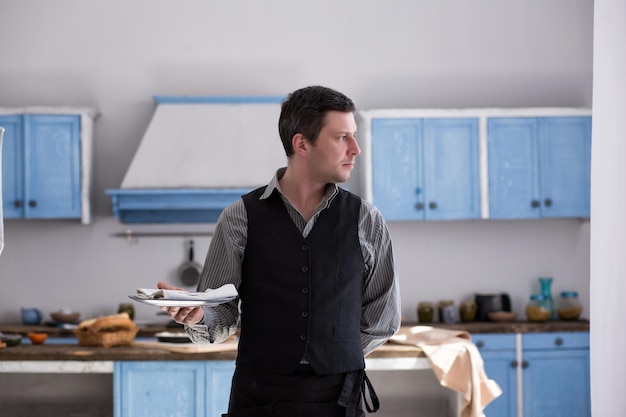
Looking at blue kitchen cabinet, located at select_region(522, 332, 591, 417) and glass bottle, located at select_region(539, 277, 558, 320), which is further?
glass bottle, located at select_region(539, 277, 558, 320)

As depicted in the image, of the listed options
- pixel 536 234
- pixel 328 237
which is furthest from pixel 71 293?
pixel 328 237

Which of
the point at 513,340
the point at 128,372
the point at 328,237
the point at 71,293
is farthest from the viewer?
the point at 71,293

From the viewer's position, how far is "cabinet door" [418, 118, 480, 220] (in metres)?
5.85

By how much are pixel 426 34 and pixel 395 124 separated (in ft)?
2.92

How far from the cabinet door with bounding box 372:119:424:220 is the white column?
134 inches

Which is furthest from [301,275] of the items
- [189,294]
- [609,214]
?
[609,214]

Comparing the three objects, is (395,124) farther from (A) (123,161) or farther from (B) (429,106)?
(A) (123,161)

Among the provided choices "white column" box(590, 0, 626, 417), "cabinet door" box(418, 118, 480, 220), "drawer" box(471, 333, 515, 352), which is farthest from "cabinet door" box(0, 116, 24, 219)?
"white column" box(590, 0, 626, 417)

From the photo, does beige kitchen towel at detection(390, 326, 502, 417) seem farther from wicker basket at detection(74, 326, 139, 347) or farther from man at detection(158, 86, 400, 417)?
man at detection(158, 86, 400, 417)

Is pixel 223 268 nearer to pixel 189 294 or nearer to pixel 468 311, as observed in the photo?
pixel 189 294

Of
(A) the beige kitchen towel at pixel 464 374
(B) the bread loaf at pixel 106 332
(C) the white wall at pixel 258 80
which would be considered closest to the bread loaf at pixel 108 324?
(B) the bread loaf at pixel 106 332

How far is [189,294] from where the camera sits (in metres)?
2.00

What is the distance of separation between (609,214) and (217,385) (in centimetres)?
226

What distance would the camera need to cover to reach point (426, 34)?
6340mm
